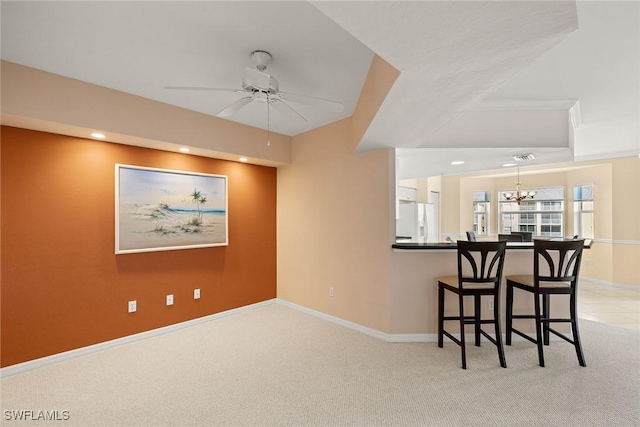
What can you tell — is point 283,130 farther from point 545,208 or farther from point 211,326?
point 545,208

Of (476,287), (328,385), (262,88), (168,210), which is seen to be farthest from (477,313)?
(168,210)

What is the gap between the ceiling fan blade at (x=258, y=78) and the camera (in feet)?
6.75

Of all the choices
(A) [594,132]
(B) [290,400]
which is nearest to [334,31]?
(B) [290,400]

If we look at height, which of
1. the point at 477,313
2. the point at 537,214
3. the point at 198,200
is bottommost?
the point at 477,313

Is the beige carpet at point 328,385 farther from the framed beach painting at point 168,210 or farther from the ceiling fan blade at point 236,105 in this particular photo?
the ceiling fan blade at point 236,105

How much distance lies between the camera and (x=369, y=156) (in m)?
3.50

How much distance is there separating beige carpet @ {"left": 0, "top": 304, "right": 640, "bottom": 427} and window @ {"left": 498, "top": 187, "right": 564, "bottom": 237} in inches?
177

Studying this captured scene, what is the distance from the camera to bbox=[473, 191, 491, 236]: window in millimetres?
7914

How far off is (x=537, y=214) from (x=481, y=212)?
125cm

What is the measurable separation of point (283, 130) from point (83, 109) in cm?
228

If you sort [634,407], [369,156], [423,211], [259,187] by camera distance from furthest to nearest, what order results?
[423,211]
[259,187]
[369,156]
[634,407]

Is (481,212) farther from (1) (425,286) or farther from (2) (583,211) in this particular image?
(1) (425,286)

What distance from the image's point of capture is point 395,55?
54.5 inches

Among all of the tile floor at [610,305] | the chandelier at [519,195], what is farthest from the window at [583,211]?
the tile floor at [610,305]
